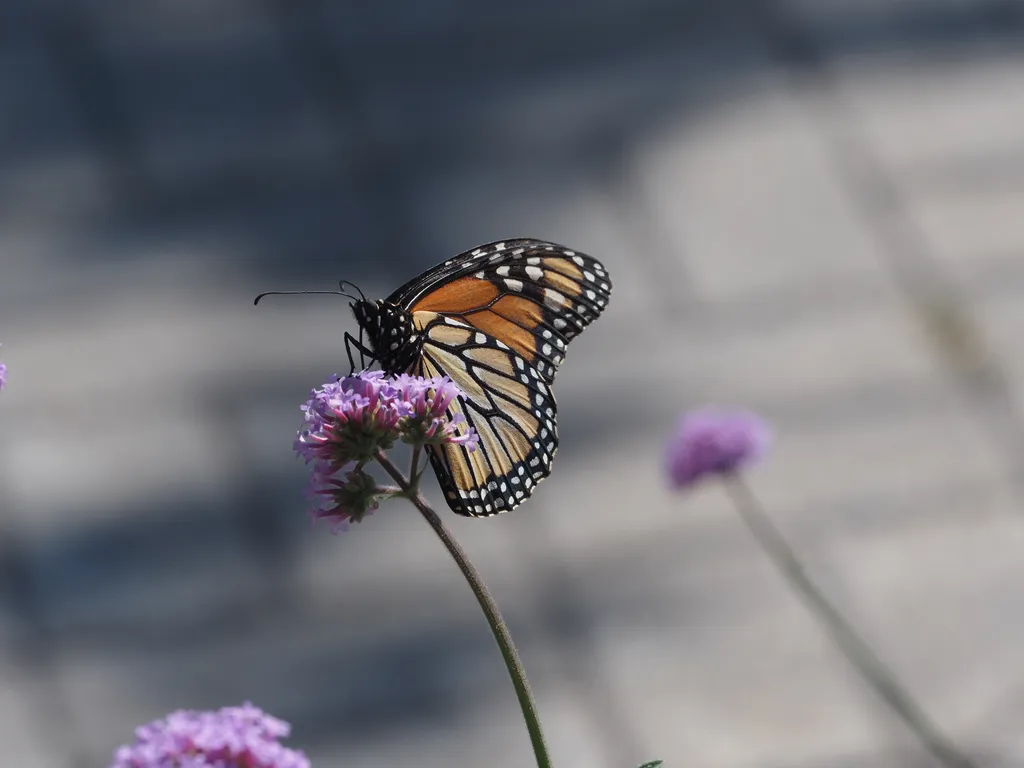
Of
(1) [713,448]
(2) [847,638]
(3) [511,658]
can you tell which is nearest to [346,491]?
(3) [511,658]

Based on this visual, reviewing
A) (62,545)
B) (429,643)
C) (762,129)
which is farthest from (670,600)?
(762,129)

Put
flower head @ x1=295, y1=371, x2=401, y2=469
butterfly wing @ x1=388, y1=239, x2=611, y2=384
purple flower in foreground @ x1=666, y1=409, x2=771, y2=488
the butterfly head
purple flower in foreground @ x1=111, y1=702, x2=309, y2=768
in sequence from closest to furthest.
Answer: purple flower in foreground @ x1=111, y1=702, x2=309, y2=768 < flower head @ x1=295, y1=371, x2=401, y2=469 < the butterfly head < butterfly wing @ x1=388, y1=239, x2=611, y2=384 < purple flower in foreground @ x1=666, y1=409, x2=771, y2=488

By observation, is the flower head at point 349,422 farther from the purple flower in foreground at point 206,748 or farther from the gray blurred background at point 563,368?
the gray blurred background at point 563,368

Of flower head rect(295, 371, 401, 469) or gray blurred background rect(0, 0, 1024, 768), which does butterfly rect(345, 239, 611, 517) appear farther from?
gray blurred background rect(0, 0, 1024, 768)

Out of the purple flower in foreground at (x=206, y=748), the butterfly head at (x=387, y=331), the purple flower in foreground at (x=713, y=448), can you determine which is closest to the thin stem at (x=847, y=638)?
the purple flower in foreground at (x=713, y=448)

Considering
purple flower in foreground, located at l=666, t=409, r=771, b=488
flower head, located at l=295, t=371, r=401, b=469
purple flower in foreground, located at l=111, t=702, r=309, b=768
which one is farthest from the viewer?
purple flower in foreground, located at l=666, t=409, r=771, b=488

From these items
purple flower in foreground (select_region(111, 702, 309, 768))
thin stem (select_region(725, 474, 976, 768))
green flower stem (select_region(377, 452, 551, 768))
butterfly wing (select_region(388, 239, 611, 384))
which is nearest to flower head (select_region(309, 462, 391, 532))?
green flower stem (select_region(377, 452, 551, 768))

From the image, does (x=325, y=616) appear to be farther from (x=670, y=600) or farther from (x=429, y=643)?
(x=670, y=600)
